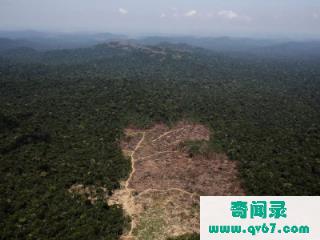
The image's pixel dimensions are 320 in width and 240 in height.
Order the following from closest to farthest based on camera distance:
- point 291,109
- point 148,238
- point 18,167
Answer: point 148,238 < point 18,167 < point 291,109

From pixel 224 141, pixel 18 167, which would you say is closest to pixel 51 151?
pixel 18 167

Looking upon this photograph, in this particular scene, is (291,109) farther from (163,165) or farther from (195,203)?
(195,203)

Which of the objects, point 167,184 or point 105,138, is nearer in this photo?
point 167,184

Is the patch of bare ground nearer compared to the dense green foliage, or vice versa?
the patch of bare ground

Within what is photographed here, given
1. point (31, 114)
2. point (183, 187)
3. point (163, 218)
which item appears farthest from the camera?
point (31, 114)

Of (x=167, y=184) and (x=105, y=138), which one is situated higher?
(x=105, y=138)
